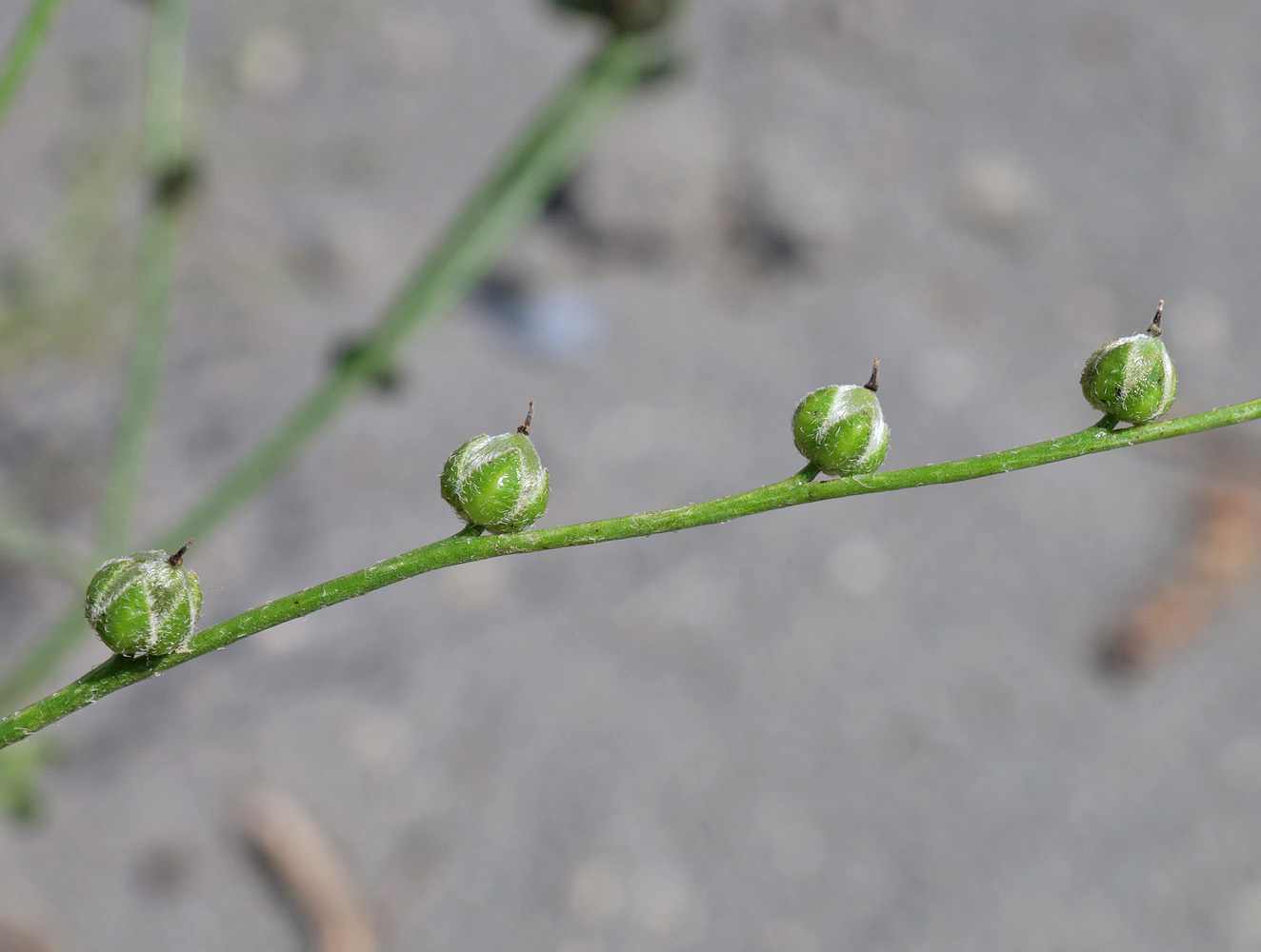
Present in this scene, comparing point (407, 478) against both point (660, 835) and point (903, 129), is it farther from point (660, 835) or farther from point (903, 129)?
point (903, 129)

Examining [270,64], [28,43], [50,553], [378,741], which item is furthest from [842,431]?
[270,64]

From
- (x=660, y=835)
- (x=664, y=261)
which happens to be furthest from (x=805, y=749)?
(x=664, y=261)

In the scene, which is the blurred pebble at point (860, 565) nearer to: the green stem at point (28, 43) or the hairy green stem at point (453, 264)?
the hairy green stem at point (453, 264)

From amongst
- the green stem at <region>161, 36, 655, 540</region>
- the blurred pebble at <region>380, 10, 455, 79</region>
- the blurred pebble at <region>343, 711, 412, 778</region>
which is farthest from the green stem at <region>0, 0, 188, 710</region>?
the blurred pebble at <region>380, 10, 455, 79</region>

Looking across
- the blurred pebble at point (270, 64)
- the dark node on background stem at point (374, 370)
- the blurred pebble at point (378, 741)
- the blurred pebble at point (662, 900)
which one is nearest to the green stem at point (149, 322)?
the dark node on background stem at point (374, 370)

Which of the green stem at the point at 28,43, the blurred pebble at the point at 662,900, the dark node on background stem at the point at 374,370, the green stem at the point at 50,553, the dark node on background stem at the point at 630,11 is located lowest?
the blurred pebble at the point at 662,900
